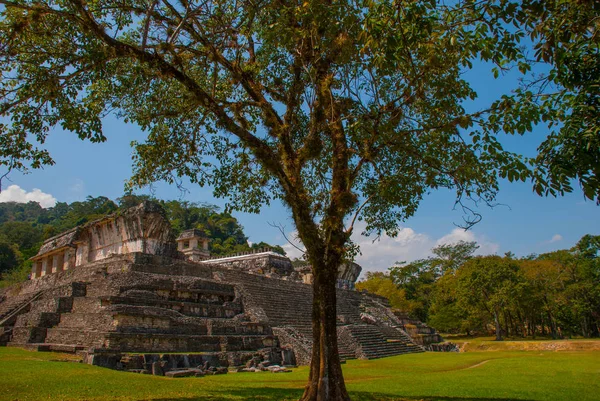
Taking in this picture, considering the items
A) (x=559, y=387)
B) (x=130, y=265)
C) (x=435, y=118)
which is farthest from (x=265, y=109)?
(x=130, y=265)

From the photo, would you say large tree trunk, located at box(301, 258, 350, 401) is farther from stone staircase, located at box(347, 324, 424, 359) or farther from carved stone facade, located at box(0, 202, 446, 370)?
stone staircase, located at box(347, 324, 424, 359)

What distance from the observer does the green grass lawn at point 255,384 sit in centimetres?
661

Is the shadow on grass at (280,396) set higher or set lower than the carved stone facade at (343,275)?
lower

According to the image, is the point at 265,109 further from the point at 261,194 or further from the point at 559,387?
the point at 559,387

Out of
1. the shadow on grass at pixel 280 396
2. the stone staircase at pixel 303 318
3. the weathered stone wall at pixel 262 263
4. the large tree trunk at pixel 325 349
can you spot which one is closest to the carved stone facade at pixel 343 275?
the weathered stone wall at pixel 262 263

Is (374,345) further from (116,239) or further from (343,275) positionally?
(343,275)

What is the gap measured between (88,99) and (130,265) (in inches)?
335

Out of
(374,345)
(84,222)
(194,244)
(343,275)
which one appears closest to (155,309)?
(374,345)

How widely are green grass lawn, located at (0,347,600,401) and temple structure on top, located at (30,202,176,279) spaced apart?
24.2 ft

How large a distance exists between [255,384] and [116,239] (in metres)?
13.1

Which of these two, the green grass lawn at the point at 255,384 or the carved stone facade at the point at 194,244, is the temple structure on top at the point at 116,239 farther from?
the carved stone facade at the point at 194,244

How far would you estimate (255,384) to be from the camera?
8586mm

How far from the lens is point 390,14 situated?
4789 mm

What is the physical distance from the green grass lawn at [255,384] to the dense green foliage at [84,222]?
32.4 meters
